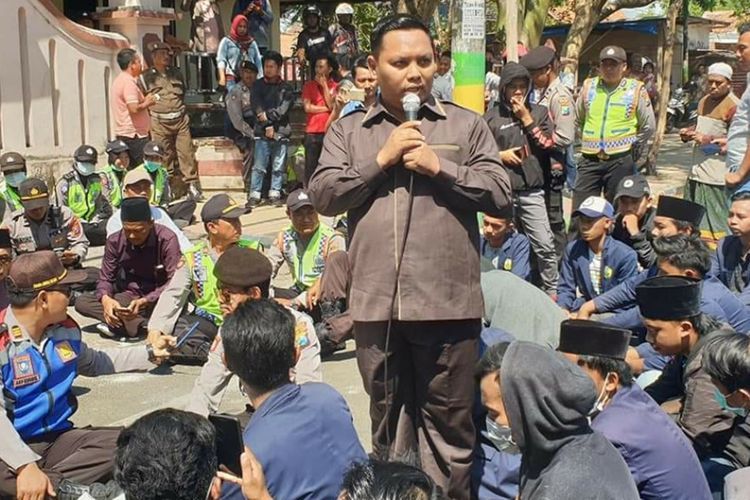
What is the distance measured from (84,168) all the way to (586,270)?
16.6 feet

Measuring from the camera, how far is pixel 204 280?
5.97 metres

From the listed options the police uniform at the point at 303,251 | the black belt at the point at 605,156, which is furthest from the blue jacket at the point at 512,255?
the black belt at the point at 605,156

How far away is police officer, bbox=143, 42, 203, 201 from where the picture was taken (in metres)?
11.0

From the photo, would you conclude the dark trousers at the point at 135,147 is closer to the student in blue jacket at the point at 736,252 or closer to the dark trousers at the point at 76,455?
the dark trousers at the point at 76,455

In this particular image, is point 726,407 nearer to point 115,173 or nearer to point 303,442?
point 303,442

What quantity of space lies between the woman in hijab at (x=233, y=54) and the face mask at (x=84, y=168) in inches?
138

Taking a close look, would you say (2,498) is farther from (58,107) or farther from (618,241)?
(58,107)

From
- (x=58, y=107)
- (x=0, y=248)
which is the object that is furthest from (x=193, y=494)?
(x=58, y=107)

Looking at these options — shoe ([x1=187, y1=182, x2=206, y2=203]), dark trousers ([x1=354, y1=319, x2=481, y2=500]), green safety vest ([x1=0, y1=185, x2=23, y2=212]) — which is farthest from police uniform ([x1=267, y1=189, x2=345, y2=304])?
shoe ([x1=187, y1=182, x2=206, y2=203])

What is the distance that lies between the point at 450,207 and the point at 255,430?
100 cm

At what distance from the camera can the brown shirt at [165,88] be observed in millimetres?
10945

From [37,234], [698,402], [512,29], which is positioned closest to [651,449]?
[698,402]

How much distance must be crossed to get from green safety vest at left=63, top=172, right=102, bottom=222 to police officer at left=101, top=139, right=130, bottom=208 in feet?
0.32

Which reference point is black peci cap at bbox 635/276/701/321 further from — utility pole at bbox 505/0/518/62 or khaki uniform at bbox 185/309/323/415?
utility pole at bbox 505/0/518/62
